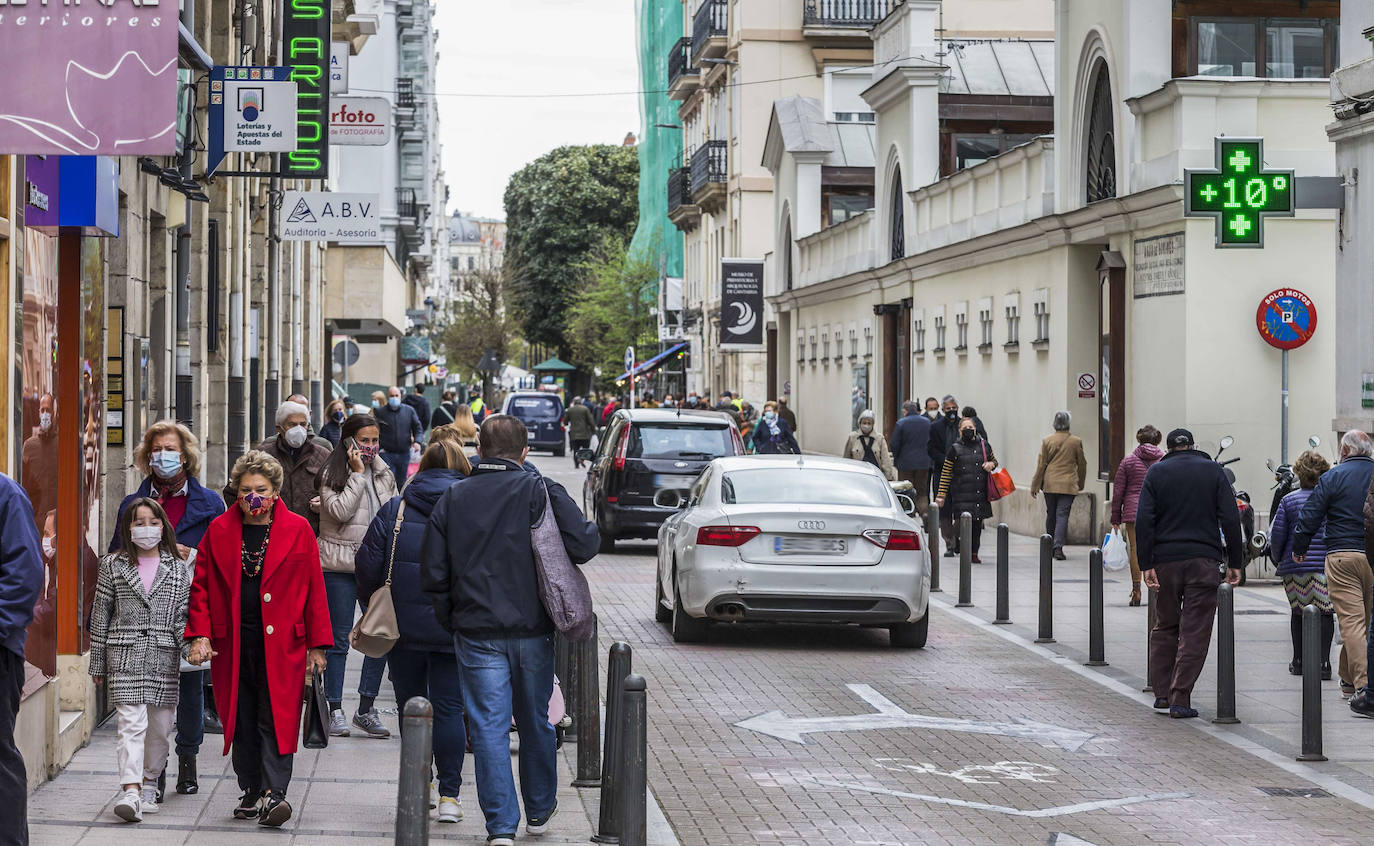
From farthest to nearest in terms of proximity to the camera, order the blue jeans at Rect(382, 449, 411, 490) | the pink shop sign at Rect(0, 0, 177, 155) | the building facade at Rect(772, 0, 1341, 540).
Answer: the blue jeans at Rect(382, 449, 411, 490)
the building facade at Rect(772, 0, 1341, 540)
the pink shop sign at Rect(0, 0, 177, 155)

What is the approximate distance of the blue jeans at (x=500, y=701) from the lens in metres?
A: 7.79

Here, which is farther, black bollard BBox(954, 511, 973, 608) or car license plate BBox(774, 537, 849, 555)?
black bollard BBox(954, 511, 973, 608)

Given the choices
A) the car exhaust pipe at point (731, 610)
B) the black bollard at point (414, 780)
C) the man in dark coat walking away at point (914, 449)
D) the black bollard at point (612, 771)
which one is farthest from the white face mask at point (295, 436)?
the man in dark coat walking away at point (914, 449)

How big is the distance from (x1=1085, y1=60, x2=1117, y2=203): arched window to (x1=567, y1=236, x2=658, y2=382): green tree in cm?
4959

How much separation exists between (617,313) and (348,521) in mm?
66359

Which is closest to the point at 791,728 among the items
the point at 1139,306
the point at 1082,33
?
the point at 1139,306

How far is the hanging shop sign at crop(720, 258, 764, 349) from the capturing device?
5063cm

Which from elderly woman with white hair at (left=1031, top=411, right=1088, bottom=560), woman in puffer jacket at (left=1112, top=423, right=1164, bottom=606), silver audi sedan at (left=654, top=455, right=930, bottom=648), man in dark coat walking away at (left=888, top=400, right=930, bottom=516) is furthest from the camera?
man in dark coat walking away at (left=888, top=400, right=930, bottom=516)

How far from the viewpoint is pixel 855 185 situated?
48.2 m

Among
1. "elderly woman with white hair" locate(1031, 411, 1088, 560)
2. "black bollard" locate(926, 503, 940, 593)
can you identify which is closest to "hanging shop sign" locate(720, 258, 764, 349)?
"elderly woman with white hair" locate(1031, 411, 1088, 560)

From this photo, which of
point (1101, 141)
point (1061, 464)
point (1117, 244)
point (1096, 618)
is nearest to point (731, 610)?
point (1096, 618)

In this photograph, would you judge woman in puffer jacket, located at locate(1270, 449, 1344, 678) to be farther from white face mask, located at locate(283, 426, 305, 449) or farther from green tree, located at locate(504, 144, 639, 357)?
green tree, located at locate(504, 144, 639, 357)

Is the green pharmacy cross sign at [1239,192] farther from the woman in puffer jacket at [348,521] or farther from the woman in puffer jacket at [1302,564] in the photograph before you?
the woman in puffer jacket at [348,521]

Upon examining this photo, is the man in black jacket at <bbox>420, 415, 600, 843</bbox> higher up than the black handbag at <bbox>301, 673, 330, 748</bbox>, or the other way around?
the man in black jacket at <bbox>420, 415, 600, 843</bbox>
